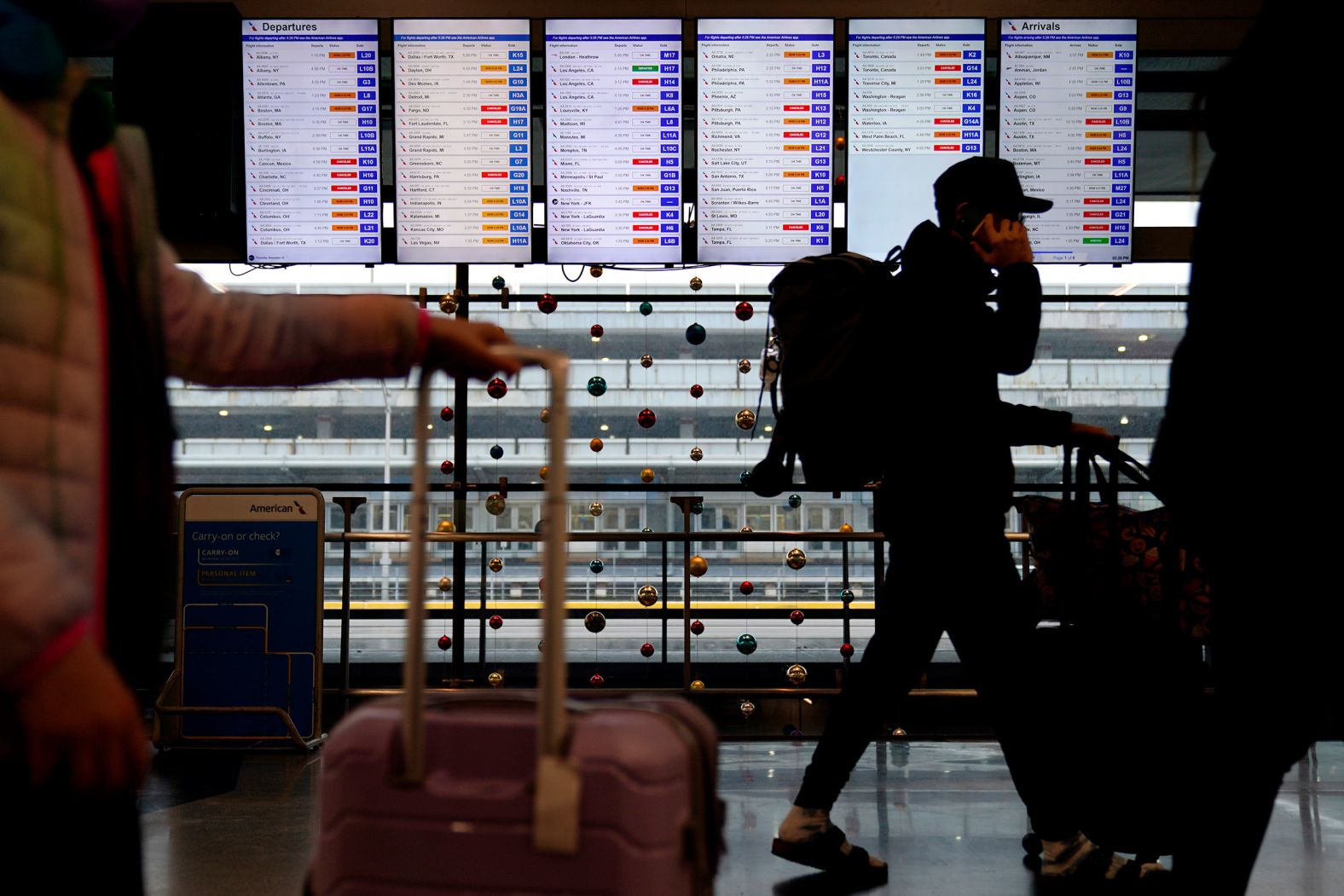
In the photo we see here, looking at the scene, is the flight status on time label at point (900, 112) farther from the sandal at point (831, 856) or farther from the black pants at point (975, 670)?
A: the sandal at point (831, 856)

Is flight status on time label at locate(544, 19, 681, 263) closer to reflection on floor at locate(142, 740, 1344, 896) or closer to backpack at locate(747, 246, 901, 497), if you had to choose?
backpack at locate(747, 246, 901, 497)

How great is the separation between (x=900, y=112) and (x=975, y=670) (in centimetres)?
262

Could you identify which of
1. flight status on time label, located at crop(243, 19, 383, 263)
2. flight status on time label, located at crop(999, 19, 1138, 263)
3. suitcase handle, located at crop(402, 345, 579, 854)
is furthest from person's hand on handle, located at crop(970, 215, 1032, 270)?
flight status on time label, located at crop(243, 19, 383, 263)

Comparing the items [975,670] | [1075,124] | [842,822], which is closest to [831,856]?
[975,670]

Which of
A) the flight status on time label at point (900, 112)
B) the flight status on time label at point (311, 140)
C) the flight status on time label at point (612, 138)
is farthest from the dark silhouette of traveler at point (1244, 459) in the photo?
the flight status on time label at point (311, 140)

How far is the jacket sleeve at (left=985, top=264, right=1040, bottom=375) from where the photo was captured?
7.73ft

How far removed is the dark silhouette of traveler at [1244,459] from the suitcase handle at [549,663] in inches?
33.8

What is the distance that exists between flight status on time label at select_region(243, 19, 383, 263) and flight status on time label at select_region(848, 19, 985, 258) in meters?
1.90

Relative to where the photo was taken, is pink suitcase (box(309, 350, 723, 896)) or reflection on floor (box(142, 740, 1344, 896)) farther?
reflection on floor (box(142, 740, 1344, 896))

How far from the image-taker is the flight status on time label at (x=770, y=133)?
4176mm

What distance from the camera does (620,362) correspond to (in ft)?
15.7

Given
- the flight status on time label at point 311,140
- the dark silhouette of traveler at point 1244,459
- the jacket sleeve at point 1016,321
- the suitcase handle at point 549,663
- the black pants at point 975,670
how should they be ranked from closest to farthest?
the suitcase handle at point 549,663
the dark silhouette of traveler at point 1244,459
the black pants at point 975,670
the jacket sleeve at point 1016,321
the flight status on time label at point 311,140

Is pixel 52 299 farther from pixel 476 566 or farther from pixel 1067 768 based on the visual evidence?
pixel 476 566

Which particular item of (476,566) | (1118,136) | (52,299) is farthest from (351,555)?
(52,299)
